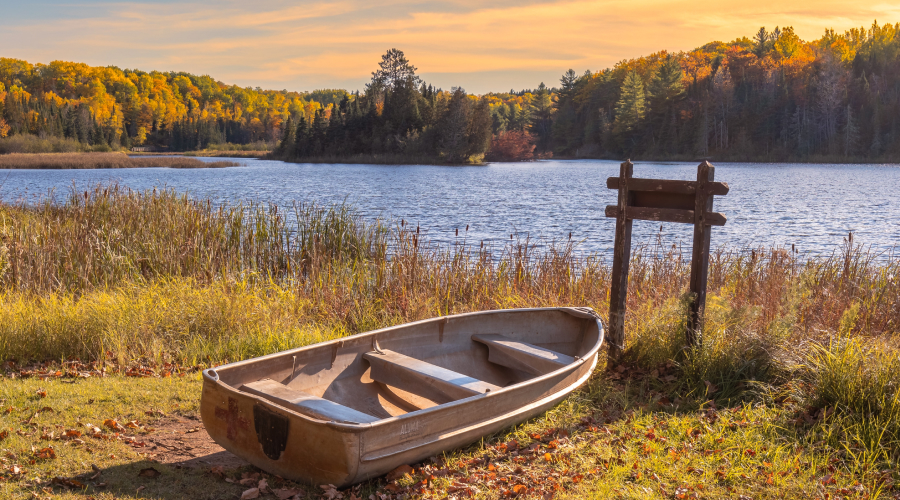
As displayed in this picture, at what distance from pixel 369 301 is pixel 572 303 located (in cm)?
270

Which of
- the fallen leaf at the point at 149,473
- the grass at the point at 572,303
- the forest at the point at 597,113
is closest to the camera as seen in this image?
the fallen leaf at the point at 149,473

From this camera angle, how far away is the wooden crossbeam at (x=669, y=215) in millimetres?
5738

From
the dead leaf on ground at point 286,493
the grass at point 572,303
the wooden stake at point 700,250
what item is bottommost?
the dead leaf on ground at point 286,493

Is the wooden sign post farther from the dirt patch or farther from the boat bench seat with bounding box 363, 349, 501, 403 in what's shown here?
the dirt patch

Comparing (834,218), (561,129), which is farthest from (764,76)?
(834,218)

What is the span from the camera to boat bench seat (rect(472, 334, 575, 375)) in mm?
5629

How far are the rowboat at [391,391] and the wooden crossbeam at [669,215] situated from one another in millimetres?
1078

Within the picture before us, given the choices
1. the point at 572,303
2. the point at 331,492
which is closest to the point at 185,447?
the point at 331,492

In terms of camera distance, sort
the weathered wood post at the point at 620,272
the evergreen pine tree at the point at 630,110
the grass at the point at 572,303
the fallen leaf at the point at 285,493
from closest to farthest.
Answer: the fallen leaf at the point at 285,493 < the grass at the point at 572,303 < the weathered wood post at the point at 620,272 < the evergreen pine tree at the point at 630,110

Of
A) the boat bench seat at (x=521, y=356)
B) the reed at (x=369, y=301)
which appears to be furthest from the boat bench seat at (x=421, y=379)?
the reed at (x=369, y=301)

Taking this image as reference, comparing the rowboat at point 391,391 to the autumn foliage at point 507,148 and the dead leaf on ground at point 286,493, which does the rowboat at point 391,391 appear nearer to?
the dead leaf on ground at point 286,493

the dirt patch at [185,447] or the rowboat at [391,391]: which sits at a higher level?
the rowboat at [391,391]

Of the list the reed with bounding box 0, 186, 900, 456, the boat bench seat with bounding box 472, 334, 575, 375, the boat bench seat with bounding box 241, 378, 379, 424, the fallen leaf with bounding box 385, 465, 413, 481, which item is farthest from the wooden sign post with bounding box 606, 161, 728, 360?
the boat bench seat with bounding box 241, 378, 379, 424

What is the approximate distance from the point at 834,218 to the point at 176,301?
2602cm
